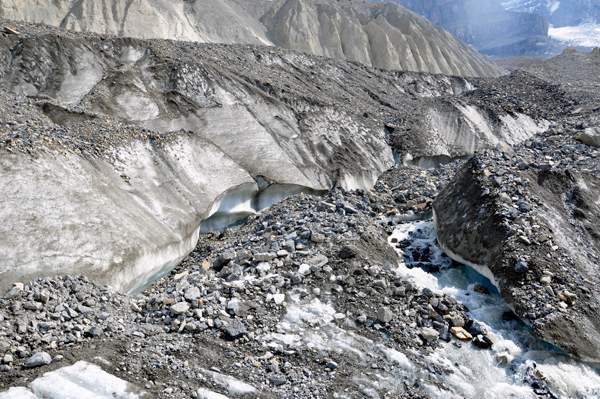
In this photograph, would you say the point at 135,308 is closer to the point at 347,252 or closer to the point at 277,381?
the point at 277,381

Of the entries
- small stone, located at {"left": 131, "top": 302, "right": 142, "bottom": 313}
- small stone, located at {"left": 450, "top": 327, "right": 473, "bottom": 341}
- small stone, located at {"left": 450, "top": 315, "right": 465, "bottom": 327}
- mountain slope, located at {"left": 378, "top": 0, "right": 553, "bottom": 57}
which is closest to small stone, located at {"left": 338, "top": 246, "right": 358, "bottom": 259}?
small stone, located at {"left": 450, "top": 315, "right": 465, "bottom": 327}

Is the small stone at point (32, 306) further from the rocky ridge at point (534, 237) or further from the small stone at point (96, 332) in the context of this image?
the rocky ridge at point (534, 237)

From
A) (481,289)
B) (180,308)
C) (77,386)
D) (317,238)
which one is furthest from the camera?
(317,238)

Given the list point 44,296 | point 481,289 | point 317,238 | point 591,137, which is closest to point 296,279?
point 317,238

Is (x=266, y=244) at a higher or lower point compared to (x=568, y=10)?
lower

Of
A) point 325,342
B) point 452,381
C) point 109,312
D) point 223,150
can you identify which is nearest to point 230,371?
point 325,342

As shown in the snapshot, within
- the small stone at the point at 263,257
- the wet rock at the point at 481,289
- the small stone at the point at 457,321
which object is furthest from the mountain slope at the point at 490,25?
the small stone at the point at 263,257
